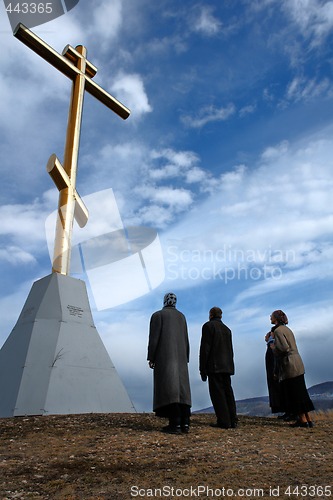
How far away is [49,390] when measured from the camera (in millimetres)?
7434

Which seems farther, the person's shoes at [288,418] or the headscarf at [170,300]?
the person's shoes at [288,418]

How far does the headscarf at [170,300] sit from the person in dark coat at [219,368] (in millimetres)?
726

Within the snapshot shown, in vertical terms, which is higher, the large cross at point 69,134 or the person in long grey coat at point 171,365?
the large cross at point 69,134

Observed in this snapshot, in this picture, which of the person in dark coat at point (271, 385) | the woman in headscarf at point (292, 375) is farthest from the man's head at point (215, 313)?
the person in dark coat at point (271, 385)

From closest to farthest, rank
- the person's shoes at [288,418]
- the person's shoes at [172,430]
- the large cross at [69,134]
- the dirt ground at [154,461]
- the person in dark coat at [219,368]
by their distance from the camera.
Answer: the dirt ground at [154,461], the person's shoes at [172,430], the person in dark coat at [219,368], the person's shoes at [288,418], the large cross at [69,134]

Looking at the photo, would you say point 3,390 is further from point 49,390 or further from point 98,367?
point 98,367

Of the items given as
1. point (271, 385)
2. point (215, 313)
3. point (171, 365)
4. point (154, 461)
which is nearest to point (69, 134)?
point (215, 313)

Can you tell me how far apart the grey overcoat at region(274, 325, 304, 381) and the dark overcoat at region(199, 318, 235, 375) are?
77 cm

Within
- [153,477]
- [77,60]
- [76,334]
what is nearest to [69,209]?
[76,334]

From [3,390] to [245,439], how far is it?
14.3 ft

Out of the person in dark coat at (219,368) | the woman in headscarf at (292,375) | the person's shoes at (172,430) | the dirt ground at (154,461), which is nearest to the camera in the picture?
the dirt ground at (154,461)

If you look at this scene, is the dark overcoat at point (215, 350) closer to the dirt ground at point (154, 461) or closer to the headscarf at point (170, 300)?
the headscarf at point (170, 300)

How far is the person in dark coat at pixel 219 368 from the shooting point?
670cm

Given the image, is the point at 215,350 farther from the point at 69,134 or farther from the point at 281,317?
the point at 69,134
